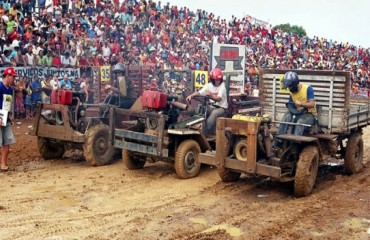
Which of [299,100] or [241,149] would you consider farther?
[299,100]

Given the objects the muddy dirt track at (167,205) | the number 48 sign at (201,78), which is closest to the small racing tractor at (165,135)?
the muddy dirt track at (167,205)

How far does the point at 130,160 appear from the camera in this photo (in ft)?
30.8

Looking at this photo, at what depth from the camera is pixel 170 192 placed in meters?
7.91

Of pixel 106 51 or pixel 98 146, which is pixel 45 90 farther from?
pixel 98 146

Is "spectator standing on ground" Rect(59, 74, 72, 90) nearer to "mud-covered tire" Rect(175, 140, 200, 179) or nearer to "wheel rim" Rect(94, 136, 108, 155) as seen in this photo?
"wheel rim" Rect(94, 136, 108, 155)

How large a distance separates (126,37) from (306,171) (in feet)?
50.9

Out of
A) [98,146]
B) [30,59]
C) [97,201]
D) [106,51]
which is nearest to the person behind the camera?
[97,201]

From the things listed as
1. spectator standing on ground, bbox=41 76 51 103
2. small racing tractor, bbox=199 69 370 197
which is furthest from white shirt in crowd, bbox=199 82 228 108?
spectator standing on ground, bbox=41 76 51 103

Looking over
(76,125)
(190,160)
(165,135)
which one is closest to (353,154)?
(190,160)

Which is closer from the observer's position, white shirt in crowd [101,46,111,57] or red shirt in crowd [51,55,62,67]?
red shirt in crowd [51,55,62,67]

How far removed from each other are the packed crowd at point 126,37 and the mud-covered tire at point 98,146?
1.99 metres

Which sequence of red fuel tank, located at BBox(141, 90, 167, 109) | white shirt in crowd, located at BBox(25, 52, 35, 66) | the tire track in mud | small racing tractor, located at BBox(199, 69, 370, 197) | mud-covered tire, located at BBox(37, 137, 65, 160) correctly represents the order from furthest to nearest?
1. white shirt in crowd, located at BBox(25, 52, 35, 66)
2. mud-covered tire, located at BBox(37, 137, 65, 160)
3. red fuel tank, located at BBox(141, 90, 167, 109)
4. small racing tractor, located at BBox(199, 69, 370, 197)
5. the tire track in mud

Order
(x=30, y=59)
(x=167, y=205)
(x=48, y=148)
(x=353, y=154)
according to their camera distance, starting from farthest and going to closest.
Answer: (x=30, y=59), (x=48, y=148), (x=353, y=154), (x=167, y=205)

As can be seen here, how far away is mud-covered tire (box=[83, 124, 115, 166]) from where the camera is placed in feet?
30.8
